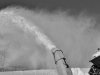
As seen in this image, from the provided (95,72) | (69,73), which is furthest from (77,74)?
(95,72)

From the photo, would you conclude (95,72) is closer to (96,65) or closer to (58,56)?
(96,65)

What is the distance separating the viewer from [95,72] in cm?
641

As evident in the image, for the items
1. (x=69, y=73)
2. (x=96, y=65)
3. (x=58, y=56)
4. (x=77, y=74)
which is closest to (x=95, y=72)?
(x=96, y=65)

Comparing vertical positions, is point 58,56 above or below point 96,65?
above

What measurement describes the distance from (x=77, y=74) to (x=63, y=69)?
5.43 metres

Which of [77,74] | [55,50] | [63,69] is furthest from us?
[77,74]

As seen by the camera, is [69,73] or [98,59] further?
[69,73]

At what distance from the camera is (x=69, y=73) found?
754cm

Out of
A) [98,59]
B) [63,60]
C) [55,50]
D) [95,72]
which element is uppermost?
[55,50]

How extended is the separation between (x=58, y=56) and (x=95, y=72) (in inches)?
79.6

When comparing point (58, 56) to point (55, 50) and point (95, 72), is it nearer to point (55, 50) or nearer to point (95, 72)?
point (55, 50)

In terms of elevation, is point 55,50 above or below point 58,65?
above

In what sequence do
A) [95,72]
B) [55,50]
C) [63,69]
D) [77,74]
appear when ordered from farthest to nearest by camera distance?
[77,74]
[55,50]
[63,69]
[95,72]

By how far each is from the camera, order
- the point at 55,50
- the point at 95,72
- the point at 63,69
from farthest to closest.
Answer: the point at 55,50
the point at 63,69
the point at 95,72
